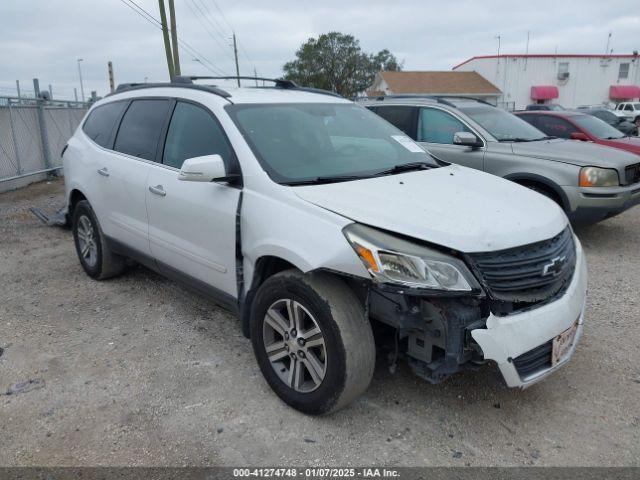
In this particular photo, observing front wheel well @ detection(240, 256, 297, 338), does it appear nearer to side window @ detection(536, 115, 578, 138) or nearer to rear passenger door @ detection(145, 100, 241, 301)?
rear passenger door @ detection(145, 100, 241, 301)

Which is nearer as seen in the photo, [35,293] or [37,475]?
[37,475]

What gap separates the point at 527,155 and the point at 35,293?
5557 millimetres

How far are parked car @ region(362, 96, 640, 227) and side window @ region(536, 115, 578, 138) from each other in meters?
1.99

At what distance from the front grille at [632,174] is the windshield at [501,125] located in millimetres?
1190

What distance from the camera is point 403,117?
7375mm

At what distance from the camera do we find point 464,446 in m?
2.68

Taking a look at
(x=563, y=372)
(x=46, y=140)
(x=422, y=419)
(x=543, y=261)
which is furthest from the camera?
(x=46, y=140)

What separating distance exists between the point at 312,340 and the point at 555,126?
26.0 ft

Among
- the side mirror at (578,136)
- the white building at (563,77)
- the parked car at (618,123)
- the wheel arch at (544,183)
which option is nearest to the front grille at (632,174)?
the wheel arch at (544,183)

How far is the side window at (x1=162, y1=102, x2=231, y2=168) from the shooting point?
3.40 meters

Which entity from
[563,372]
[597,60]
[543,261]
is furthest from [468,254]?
[597,60]

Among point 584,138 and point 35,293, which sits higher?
point 584,138

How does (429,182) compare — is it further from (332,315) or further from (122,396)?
(122,396)

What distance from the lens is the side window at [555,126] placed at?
348 inches
